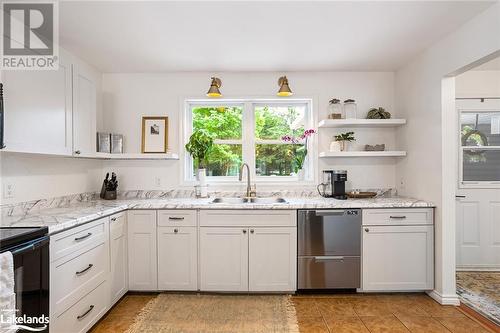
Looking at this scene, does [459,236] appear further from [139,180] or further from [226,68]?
[139,180]

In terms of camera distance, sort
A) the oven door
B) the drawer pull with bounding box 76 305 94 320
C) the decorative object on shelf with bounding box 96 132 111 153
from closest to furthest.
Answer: the oven door → the drawer pull with bounding box 76 305 94 320 → the decorative object on shelf with bounding box 96 132 111 153

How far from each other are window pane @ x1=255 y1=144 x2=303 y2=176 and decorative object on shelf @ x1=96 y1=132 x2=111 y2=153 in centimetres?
172

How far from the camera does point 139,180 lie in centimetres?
359

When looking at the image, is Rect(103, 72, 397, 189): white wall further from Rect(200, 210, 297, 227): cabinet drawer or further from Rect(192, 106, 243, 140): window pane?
Rect(200, 210, 297, 227): cabinet drawer

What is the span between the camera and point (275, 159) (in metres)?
3.70

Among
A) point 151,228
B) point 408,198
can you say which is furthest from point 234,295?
point 408,198

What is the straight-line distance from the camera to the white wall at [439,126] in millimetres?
2332

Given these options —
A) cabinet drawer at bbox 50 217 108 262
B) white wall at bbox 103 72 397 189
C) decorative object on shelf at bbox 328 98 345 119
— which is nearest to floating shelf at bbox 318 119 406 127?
decorative object on shelf at bbox 328 98 345 119

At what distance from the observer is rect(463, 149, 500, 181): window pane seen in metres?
3.56

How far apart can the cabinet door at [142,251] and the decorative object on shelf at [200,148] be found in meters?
0.75

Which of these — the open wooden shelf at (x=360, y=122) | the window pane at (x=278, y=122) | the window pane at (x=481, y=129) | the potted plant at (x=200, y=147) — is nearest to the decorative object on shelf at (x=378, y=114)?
the open wooden shelf at (x=360, y=122)

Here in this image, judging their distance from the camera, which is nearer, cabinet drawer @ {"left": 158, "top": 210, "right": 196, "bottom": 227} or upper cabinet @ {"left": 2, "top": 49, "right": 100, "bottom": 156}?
upper cabinet @ {"left": 2, "top": 49, "right": 100, "bottom": 156}

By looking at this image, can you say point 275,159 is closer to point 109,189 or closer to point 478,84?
point 109,189

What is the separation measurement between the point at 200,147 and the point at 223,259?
129cm
